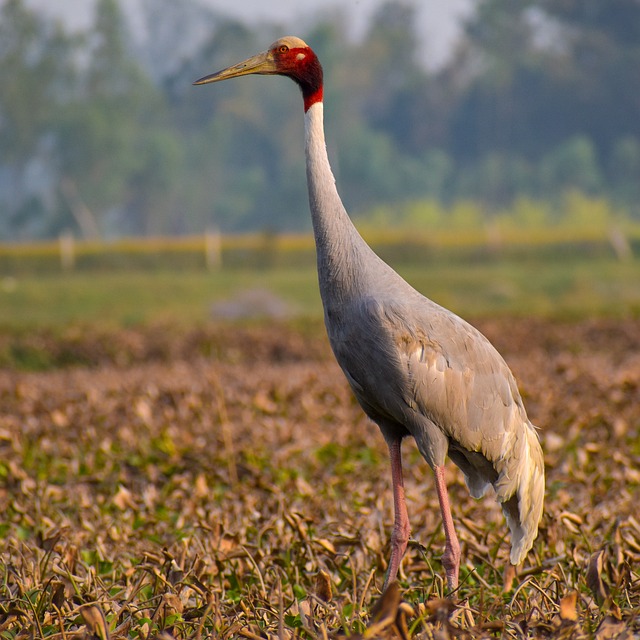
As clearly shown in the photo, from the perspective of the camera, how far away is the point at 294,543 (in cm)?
365

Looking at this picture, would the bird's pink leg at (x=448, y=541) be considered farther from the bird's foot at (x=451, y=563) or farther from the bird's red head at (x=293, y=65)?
the bird's red head at (x=293, y=65)

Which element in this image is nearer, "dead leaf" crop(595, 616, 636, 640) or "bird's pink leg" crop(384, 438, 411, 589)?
"dead leaf" crop(595, 616, 636, 640)

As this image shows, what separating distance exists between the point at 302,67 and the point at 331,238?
22.5 inches

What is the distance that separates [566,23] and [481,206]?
8994 mm

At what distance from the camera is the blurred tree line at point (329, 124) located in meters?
45.6

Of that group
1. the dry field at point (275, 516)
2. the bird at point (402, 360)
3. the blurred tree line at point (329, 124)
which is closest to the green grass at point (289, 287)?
the dry field at point (275, 516)

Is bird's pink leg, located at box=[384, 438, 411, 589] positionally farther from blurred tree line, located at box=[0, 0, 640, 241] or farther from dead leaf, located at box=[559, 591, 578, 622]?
blurred tree line, located at box=[0, 0, 640, 241]

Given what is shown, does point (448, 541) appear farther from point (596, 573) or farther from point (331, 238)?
point (331, 238)

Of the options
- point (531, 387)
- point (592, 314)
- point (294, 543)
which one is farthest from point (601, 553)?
point (592, 314)

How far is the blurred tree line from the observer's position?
150 feet

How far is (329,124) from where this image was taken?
51.1m

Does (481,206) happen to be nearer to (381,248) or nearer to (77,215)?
(77,215)

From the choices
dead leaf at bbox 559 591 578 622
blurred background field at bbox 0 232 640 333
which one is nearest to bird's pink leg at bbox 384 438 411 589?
dead leaf at bbox 559 591 578 622

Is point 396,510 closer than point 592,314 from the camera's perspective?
Yes
